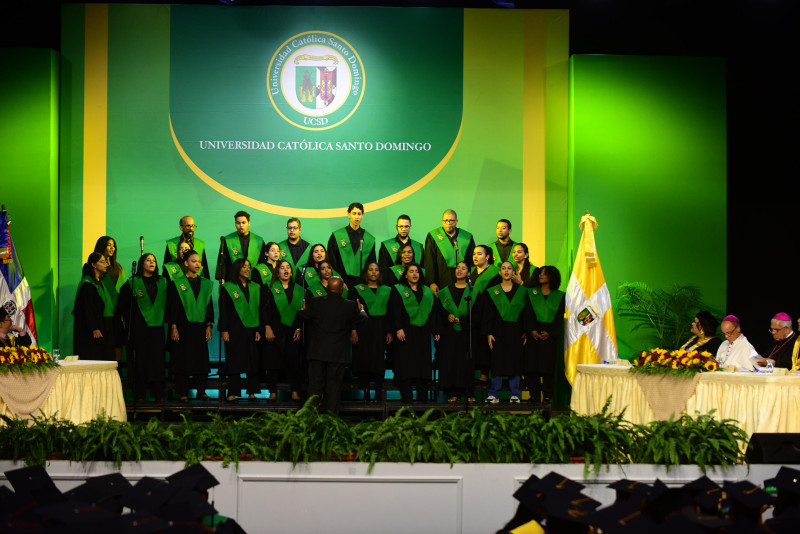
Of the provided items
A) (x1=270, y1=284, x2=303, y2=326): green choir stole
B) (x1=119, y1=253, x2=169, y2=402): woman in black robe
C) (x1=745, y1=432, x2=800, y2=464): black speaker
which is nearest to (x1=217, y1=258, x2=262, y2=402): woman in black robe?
(x1=270, y1=284, x2=303, y2=326): green choir stole

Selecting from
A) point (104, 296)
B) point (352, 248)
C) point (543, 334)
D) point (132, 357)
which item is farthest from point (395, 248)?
point (104, 296)

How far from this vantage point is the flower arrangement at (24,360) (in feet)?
20.1

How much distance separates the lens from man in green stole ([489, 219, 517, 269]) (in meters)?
9.47

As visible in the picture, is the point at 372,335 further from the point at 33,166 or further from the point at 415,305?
the point at 33,166

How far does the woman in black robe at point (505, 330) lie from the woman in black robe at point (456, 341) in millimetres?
238

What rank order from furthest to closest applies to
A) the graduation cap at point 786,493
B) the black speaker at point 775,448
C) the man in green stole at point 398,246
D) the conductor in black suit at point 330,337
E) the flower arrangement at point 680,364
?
the man in green stole at point 398,246 → the conductor in black suit at point 330,337 → the flower arrangement at point 680,364 → the black speaker at point 775,448 → the graduation cap at point 786,493

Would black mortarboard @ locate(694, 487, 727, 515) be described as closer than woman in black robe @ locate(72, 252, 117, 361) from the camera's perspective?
Yes

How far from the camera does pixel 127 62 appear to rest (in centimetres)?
975

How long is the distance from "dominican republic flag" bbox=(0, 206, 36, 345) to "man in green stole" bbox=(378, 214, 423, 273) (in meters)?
3.76

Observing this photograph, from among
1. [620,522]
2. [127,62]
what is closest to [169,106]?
[127,62]

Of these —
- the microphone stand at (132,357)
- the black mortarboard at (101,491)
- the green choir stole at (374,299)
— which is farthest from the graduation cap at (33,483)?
the green choir stole at (374,299)

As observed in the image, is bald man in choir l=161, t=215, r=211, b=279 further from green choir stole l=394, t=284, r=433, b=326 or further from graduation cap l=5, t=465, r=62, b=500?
graduation cap l=5, t=465, r=62, b=500

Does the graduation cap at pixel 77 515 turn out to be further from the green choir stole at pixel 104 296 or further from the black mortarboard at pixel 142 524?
the green choir stole at pixel 104 296

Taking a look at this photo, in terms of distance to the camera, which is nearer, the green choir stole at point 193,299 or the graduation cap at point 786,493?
the graduation cap at point 786,493
